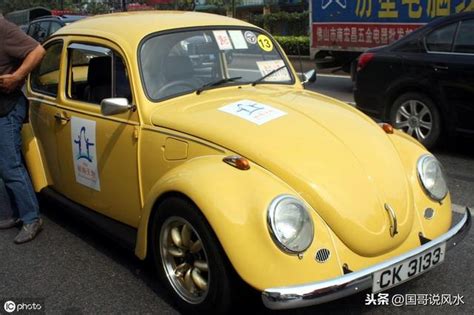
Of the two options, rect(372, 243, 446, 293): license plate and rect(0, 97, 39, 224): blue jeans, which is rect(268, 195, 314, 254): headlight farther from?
rect(0, 97, 39, 224): blue jeans

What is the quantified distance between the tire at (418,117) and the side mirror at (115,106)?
4.03m

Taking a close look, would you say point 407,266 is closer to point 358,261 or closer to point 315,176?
point 358,261

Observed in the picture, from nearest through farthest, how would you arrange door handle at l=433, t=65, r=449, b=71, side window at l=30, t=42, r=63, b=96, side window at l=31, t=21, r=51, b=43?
side window at l=30, t=42, r=63, b=96 < door handle at l=433, t=65, r=449, b=71 < side window at l=31, t=21, r=51, b=43

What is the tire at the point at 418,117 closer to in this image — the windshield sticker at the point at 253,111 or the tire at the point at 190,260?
the windshield sticker at the point at 253,111

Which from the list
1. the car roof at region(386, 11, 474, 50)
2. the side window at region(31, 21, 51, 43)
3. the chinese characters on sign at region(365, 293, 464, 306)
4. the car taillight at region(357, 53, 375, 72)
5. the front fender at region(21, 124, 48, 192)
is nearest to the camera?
the chinese characters on sign at region(365, 293, 464, 306)

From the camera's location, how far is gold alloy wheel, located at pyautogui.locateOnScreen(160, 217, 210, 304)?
3023 mm

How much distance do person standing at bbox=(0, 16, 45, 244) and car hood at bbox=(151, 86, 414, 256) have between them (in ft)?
3.92

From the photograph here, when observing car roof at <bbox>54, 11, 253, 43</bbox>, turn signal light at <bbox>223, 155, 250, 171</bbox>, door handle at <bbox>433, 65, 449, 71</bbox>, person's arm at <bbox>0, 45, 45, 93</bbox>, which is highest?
car roof at <bbox>54, 11, 253, 43</bbox>

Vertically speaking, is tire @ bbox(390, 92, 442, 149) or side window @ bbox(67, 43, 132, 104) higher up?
side window @ bbox(67, 43, 132, 104)

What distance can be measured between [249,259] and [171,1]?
29454 mm

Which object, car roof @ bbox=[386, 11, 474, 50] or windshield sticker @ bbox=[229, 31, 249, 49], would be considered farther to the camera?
car roof @ bbox=[386, 11, 474, 50]

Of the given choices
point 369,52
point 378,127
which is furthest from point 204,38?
point 369,52

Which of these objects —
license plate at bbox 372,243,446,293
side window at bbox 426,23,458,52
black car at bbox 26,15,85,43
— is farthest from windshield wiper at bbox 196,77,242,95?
black car at bbox 26,15,85,43

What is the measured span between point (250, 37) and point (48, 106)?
1.63 meters
